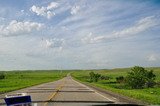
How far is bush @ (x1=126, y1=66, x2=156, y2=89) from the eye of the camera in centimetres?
7425

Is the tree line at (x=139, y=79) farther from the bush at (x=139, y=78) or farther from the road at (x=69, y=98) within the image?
the road at (x=69, y=98)

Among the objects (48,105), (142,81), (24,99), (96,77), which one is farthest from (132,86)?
(24,99)

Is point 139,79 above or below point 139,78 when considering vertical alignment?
below

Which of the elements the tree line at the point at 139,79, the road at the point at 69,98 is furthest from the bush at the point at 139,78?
the road at the point at 69,98

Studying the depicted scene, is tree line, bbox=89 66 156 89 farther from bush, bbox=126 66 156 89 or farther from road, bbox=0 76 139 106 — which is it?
road, bbox=0 76 139 106

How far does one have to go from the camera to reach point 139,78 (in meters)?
74.6

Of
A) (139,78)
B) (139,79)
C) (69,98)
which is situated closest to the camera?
(69,98)

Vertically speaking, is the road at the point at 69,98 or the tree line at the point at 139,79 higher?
the tree line at the point at 139,79

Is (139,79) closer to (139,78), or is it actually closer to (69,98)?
(139,78)

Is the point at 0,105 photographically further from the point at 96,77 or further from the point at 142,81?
the point at 96,77

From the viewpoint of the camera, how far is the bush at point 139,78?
74.2 metres

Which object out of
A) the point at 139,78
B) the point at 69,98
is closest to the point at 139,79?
the point at 139,78

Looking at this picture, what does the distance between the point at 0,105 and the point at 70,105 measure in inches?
165

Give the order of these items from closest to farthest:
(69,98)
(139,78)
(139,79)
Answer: (69,98), (139,79), (139,78)
